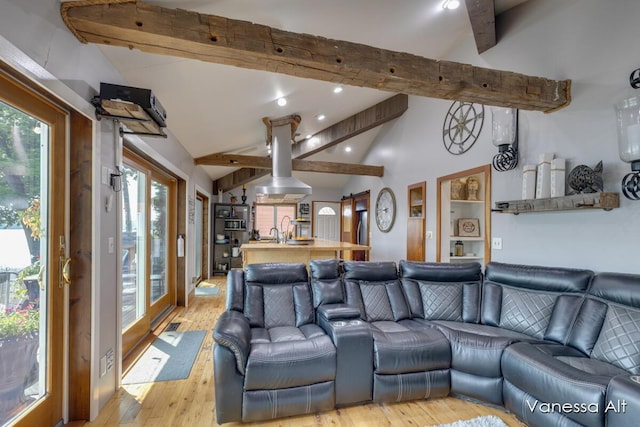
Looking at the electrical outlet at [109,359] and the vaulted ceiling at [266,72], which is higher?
the vaulted ceiling at [266,72]

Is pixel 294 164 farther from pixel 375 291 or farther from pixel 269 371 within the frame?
pixel 269 371

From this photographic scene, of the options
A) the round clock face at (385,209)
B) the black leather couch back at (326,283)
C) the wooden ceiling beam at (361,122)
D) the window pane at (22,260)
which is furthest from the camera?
the round clock face at (385,209)

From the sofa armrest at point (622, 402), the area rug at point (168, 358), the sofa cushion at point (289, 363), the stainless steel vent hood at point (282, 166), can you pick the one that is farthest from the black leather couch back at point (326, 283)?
the stainless steel vent hood at point (282, 166)

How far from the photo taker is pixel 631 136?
2012mm

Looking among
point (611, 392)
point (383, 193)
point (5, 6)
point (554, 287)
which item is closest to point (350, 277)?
point (554, 287)

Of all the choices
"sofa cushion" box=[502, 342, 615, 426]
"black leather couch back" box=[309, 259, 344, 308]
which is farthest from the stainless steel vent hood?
"sofa cushion" box=[502, 342, 615, 426]

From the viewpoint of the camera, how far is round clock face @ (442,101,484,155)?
3713 mm

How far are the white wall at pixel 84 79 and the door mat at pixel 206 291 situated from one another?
3285mm

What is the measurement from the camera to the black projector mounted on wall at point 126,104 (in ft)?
6.33

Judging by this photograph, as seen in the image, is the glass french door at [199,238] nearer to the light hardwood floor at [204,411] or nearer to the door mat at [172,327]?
the door mat at [172,327]

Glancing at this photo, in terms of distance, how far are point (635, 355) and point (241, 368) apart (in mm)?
2496

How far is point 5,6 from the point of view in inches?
49.5

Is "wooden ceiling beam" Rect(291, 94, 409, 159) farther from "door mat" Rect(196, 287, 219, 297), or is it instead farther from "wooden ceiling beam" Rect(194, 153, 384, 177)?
"door mat" Rect(196, 287, 219, 297)

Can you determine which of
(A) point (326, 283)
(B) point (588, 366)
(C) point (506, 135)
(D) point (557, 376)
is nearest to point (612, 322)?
(B) point (588, 366)
